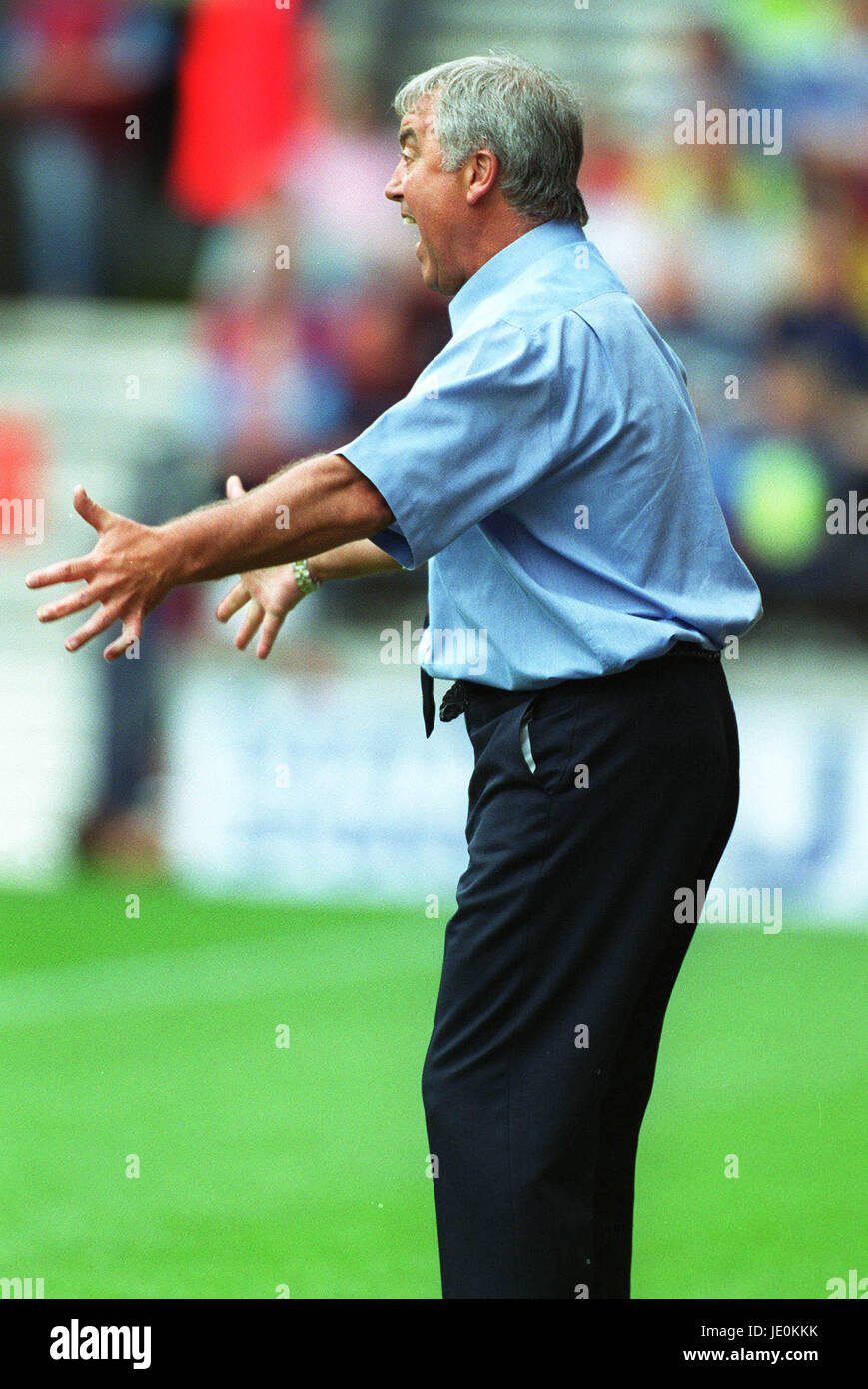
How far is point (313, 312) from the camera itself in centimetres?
1120

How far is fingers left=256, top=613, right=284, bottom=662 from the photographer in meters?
3.99

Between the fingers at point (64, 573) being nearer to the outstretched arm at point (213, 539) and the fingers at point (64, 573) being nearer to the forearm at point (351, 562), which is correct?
the outstretched arm at point (213, 539)

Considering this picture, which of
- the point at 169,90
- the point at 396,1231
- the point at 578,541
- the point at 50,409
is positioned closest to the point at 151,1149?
the point at 396,1231

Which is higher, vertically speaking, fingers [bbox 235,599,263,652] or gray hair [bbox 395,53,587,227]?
gray hair [bbox 395,53,587,227]

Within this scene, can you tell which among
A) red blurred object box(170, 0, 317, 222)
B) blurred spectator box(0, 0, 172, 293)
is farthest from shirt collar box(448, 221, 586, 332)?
blurred spectator box(0, 0, 172, 293)

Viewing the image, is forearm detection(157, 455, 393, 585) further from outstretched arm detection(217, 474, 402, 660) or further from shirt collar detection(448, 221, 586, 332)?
outstretched arm detection(217, 474, 402, 660)

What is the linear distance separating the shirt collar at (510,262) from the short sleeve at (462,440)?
0.23m

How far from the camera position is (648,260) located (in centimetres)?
1108

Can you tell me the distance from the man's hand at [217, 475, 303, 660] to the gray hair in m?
0.84

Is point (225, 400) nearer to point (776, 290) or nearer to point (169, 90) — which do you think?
point (776, 290)

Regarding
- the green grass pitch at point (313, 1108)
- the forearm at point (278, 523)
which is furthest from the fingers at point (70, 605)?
the green grass pitch at point (313, 1108)

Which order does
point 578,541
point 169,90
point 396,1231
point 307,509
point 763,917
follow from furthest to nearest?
point 169,90
point 763,917
point 396,1231
point 578,541
point 307,509

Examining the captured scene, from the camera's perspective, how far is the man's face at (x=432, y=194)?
349 cm

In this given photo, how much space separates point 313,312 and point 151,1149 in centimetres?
617
